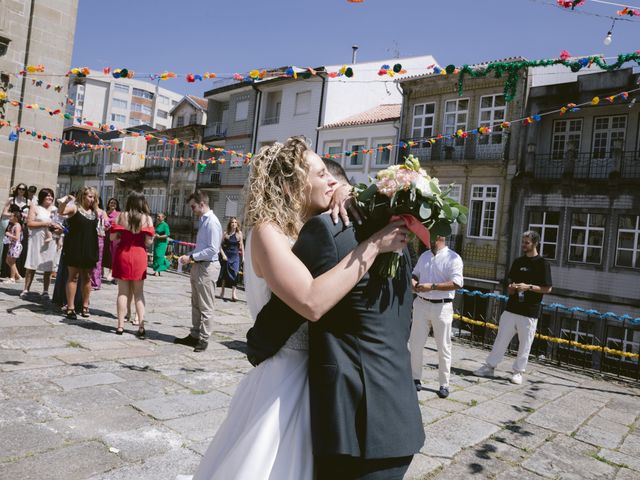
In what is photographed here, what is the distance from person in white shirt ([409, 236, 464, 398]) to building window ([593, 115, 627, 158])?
1859cm

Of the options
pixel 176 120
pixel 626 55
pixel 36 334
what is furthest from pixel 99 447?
pixel 176 120

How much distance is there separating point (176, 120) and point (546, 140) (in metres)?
32.1

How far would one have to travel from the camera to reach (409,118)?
86.0 ft

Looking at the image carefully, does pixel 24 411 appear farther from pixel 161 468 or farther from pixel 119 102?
pixel 119 102

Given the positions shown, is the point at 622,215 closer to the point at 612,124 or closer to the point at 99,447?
the point at 612,124

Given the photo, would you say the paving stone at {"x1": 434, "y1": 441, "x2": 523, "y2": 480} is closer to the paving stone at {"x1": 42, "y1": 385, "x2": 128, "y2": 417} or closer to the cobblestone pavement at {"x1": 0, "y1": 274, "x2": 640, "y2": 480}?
the cobblestone pavement at {"x1": 0, "y1": 274, "x2": 640, "y2": 480}

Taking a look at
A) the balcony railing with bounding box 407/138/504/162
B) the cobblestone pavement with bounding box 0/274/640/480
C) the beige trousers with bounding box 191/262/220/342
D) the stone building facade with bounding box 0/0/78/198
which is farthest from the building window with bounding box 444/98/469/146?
the beige trousers with bounding box 191/262/220/342

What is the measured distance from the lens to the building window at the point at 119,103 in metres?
78.3

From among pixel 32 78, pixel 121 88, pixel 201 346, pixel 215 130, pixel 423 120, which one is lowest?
pixel 201 346

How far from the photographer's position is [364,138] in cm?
2750

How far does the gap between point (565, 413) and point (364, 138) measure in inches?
904

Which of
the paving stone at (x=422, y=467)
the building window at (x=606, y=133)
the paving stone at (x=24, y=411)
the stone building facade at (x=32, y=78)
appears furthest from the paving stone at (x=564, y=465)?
the building window at (x=606, y=133)

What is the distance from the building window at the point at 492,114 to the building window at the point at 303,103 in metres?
10.9

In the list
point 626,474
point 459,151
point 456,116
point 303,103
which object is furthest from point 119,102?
point 626,474
